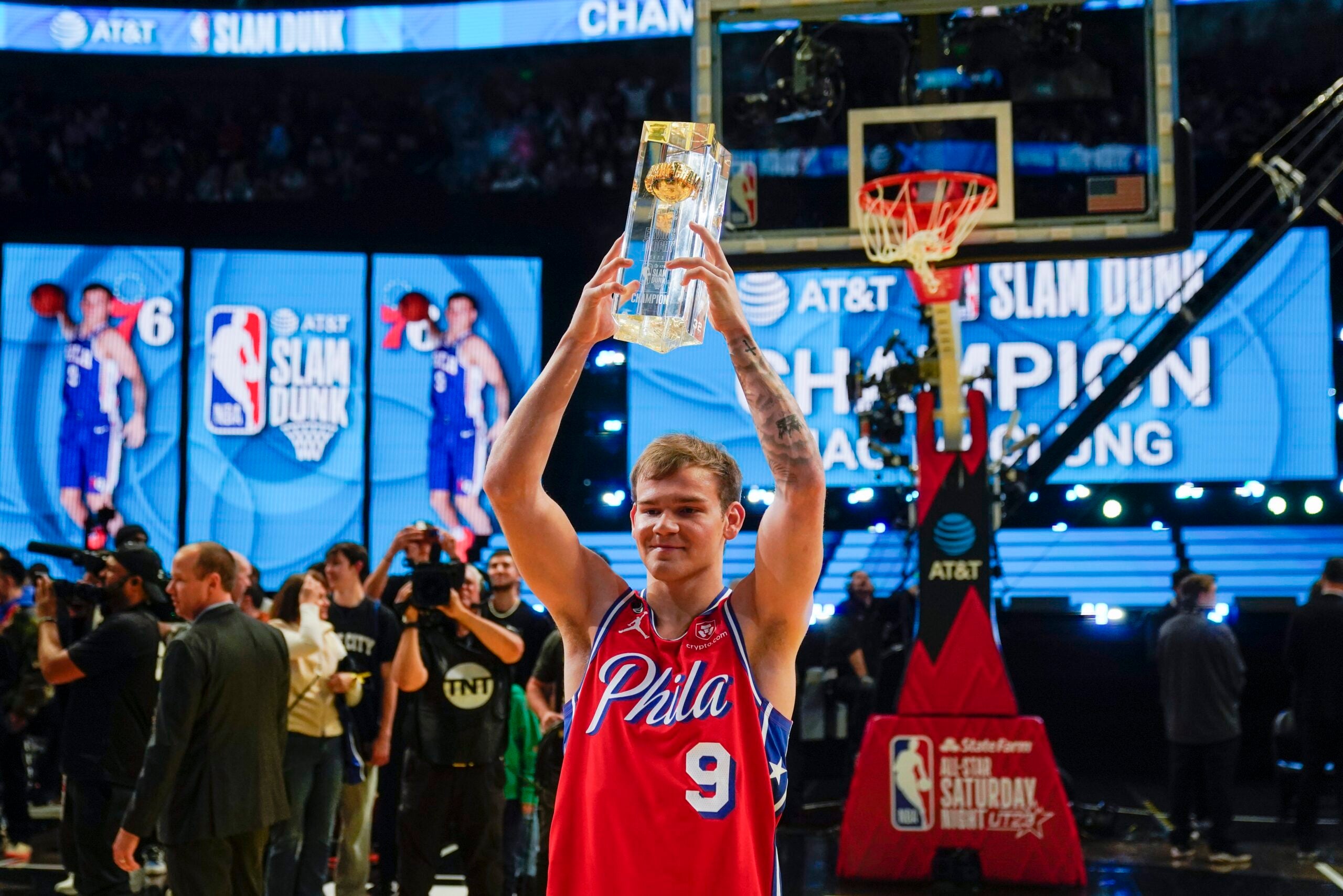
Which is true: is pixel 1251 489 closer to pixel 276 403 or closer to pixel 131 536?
pixel 131 536

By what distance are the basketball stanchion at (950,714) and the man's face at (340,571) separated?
3033mm

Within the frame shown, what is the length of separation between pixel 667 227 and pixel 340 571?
13.6 ft

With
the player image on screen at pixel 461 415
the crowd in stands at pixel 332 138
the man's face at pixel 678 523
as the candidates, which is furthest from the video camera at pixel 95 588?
the crowd in stands at pixel 332 138

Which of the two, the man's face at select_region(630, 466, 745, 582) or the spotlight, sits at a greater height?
the spotlight

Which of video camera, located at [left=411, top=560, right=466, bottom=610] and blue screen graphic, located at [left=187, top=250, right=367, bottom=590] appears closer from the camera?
video camera, located at [left=411, top=560, right=466, bottom=610]

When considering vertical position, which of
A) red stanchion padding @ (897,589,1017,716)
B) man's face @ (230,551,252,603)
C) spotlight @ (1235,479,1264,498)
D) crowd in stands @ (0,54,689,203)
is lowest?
red stanchion padding @ (897,589,1017,716)

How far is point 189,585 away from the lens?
503 cm

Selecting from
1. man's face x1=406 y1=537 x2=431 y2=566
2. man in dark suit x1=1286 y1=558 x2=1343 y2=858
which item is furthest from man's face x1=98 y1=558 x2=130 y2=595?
man in dark suit x1=1286 y1=558 x2=1343 y2=858

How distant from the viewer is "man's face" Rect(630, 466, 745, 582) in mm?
2549

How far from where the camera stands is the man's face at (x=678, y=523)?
255 centimetres

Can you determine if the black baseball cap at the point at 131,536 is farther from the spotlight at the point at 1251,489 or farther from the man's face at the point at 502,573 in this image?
the spotlight at the point at 1251,489

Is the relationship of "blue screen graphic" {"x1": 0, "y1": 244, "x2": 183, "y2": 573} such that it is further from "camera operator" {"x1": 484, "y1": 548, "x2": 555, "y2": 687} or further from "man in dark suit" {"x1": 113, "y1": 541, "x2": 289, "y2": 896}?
"man in dark suit" {"x1": 113, "y1": 541, "x2": 289, "y2": 896}

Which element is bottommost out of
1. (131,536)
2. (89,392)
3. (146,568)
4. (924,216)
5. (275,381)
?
(146,568)

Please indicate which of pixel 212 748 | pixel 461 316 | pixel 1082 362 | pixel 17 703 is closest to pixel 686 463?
pixel 212 748
